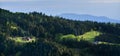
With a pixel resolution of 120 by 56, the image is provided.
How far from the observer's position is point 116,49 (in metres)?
198

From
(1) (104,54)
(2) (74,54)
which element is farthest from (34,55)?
(1) (104,54)

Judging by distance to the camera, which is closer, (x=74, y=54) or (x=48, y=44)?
(x=74, y=54)

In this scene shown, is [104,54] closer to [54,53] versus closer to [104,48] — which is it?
[104,48]

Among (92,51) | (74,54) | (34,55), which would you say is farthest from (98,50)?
(34,55)

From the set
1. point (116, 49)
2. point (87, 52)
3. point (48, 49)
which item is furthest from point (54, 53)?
point (116, 49)

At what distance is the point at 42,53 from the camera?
19588 centimetres

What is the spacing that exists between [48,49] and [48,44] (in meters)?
4.83

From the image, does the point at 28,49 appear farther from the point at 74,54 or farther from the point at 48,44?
the point at 74,54

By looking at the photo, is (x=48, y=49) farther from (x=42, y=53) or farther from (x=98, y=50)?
(x=98, y=50)

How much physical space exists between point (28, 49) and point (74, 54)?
25.3 meters

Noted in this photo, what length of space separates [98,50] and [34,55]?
3231cm

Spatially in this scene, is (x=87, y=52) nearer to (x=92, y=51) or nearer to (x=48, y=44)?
(x=92, y=51)

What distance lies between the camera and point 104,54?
19800 cm

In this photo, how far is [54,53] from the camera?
632 feet
